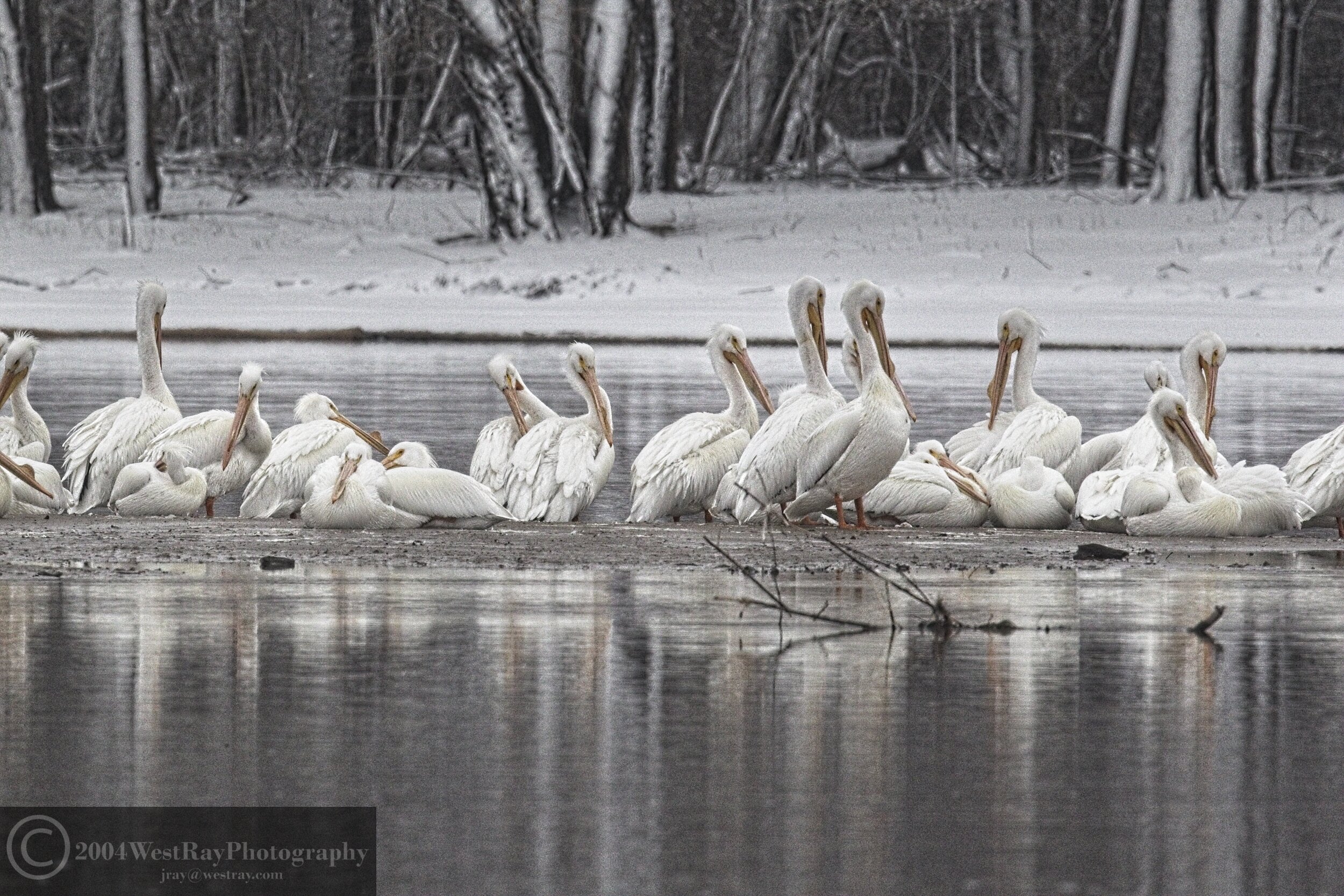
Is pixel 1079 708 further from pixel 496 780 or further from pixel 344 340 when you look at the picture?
pixel 344 340

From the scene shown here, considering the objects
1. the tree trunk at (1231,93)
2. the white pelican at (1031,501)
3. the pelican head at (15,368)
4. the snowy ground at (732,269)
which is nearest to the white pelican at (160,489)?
the pelican head at (15,368)

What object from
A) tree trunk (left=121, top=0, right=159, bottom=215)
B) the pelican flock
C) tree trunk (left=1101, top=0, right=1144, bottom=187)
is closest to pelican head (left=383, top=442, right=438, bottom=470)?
the pelican flock

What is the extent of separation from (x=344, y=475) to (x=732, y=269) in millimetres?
17945

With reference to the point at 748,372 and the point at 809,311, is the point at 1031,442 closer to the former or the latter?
the point at 809,311

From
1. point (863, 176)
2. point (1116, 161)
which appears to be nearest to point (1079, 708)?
point (1116, 161)

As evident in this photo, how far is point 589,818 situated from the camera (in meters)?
4.99

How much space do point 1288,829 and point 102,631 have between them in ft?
12.1

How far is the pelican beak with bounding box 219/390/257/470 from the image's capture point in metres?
11.9

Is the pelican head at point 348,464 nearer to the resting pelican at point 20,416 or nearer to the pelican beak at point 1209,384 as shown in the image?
the resting pelican at point 20,416

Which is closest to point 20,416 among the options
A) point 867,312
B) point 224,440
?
point 224,440

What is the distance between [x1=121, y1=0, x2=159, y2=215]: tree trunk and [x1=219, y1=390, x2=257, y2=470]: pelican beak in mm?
21134

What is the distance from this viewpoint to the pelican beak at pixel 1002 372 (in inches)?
535

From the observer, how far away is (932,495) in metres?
11.3

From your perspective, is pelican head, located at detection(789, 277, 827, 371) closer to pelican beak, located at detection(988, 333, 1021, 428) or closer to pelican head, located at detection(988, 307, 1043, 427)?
pelican beak, located at detection(988, 333, 1021, 428)
